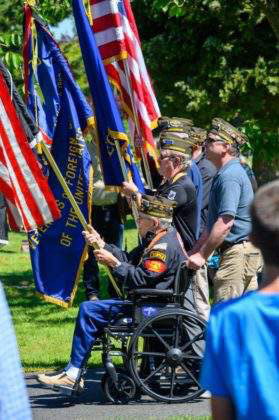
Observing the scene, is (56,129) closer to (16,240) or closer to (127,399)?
(127,399)

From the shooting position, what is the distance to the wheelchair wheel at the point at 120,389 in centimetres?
767

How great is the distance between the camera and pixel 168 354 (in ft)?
25.0

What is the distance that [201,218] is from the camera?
958 cm

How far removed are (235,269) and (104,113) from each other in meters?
1.63

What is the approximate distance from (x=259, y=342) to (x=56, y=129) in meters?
6.19

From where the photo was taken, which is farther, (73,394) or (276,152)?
(276,152)

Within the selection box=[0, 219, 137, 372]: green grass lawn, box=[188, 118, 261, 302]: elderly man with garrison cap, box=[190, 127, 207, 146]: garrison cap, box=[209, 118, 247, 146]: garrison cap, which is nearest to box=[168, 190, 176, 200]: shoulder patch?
box=[188, 118, 261, 302]: elderly man with garrison cap

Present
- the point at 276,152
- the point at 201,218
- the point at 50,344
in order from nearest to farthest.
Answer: the point at 201,218
the point at 50,344
the point at 276,152

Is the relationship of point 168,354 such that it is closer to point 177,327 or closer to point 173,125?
point 177,327

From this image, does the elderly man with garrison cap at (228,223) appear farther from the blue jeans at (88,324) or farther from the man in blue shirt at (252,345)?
the man in blue shirt at (252,345)

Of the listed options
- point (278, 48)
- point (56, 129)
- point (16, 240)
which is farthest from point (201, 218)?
point (16, 240)

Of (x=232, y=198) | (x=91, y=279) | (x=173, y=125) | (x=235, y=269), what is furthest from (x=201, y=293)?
(x=91, y=279)

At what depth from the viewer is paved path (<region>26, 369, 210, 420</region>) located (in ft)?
24.4

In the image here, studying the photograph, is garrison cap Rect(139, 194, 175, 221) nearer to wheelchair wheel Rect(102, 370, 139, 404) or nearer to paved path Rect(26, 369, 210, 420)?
wheelchair wheel Rect(102, 370, 139, 404)
